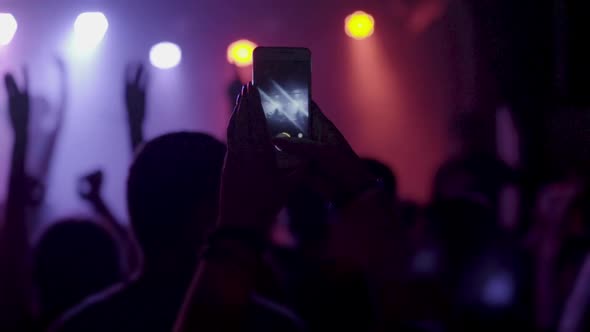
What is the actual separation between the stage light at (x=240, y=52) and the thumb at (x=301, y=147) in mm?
1641

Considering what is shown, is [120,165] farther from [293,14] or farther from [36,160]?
[293,14]

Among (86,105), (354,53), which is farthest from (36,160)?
(354,53)

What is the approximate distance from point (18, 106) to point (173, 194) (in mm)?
1116

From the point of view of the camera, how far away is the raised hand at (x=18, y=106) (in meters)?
1.82

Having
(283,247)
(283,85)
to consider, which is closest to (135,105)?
(283,247)

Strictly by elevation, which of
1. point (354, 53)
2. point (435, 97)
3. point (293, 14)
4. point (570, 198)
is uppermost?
point (293, 14)

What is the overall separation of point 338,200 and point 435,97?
1.96m

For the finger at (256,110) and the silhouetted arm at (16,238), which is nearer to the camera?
the finger at (256,110)

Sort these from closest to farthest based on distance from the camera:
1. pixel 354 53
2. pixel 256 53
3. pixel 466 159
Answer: pixel 256 53, pixel 466 159, pixel 354 53

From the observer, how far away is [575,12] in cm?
183

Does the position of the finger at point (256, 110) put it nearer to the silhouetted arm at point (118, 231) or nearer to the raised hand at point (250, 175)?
the raised hand at point (250, 175)

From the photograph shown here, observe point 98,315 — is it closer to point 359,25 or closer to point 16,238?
point 16,238

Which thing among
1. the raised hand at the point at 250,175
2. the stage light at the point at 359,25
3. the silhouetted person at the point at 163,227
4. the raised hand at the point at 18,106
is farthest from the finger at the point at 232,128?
the stage light at the point at 359,25

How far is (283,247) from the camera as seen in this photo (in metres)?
1.61
